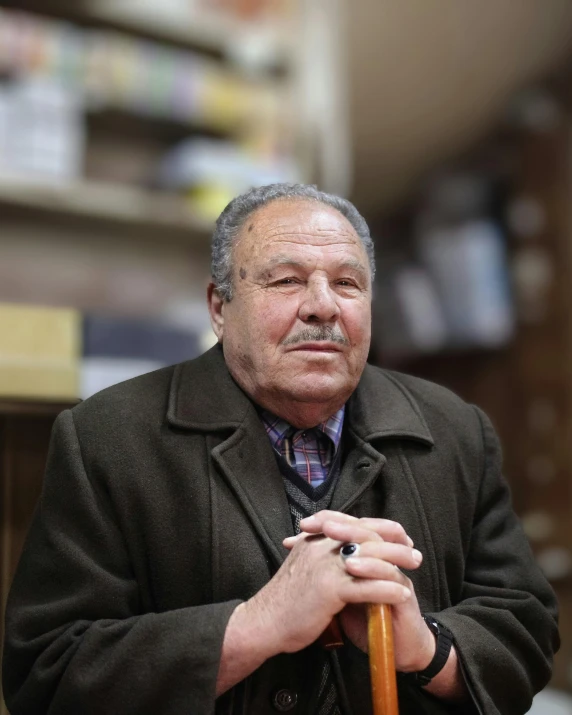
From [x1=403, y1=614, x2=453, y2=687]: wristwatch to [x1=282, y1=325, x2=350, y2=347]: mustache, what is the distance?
0.37 m

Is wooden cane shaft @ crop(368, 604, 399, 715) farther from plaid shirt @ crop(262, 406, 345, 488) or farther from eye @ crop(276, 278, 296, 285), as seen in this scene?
eye @ crop(276, 278, 296, 285)

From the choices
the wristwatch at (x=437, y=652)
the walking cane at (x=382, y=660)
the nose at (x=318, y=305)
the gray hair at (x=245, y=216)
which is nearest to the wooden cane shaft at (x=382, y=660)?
the walking cane at (x=382, y=660)

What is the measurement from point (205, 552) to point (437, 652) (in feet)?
1.02

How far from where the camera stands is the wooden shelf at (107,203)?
2242 millimetres

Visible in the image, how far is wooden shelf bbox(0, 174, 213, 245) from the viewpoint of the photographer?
224cm

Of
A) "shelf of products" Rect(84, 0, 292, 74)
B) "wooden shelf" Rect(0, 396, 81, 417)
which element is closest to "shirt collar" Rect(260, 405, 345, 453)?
"wooden shelf" Rect(0, 396, 81, 417)

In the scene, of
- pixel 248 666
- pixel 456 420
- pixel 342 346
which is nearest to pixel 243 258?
pixel 342 346

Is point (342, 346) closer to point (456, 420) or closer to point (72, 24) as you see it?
point (456, 420)

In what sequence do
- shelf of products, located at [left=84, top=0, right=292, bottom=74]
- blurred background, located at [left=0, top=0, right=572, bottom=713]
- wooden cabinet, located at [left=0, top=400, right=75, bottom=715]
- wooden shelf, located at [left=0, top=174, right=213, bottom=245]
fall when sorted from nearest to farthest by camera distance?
1. wooden cabinet, located at [left=0, top=400, right=75, bottom=715]
2. blurred background, located at [left=0, top=0, right=572, bottom=713]
3. wooden shelf, located at [left=0, top=174, right=213, bottom=245]
4. shelf of products, located at [left=84, top=0, right=292, bottom=74]

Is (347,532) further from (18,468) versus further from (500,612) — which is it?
(18,468)

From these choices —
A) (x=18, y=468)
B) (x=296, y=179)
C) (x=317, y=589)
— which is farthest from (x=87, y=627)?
(x=296, y=179)

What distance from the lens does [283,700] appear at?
97cm

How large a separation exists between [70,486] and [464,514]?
55 centimetres

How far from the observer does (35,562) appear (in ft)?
3.25
